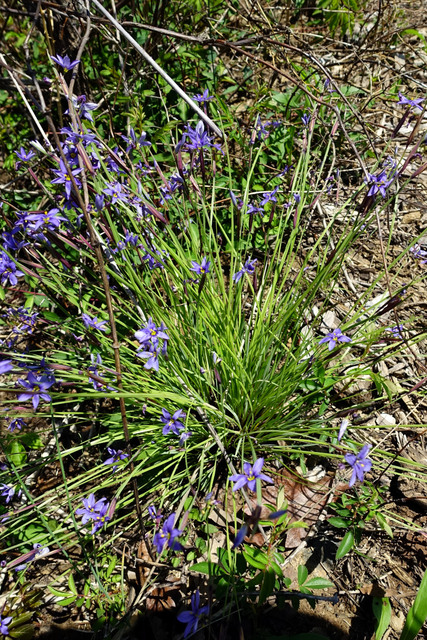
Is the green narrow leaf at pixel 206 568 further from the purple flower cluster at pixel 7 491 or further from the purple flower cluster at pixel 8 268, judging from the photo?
the purple flower cluster at pixel 8 268

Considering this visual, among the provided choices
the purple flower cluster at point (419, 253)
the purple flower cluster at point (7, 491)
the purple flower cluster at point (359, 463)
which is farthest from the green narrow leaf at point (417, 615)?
the purple flower cluster at point (7, 491)

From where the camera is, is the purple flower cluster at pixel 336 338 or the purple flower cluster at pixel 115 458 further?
the purple flower cluster at pixel 115 458

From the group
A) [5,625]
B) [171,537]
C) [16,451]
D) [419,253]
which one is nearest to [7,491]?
[16,451]

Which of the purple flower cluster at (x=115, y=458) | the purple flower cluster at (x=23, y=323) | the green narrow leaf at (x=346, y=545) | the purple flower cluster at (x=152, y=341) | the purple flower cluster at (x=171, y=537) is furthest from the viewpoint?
the purple flower cluster at (x=23, y=323)

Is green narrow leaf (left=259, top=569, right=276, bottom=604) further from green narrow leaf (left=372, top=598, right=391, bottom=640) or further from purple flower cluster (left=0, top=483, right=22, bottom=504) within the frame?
purple flower cluster (left=0, top=483, right=22, bottom=504)

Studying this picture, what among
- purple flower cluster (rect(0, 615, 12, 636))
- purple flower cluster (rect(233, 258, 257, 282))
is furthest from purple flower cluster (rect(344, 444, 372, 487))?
purple flower cluster (rect(0, 615, 12, 636))

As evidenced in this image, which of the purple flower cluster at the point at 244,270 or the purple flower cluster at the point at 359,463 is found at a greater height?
the purple flower cluster at the point at 244,270

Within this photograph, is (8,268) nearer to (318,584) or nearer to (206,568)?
(206,568)

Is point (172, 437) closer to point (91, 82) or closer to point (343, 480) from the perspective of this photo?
point (343, 480)
